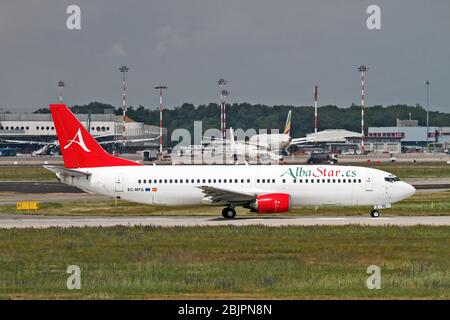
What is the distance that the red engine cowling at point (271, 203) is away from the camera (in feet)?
176

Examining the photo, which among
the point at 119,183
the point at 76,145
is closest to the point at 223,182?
the point at 119,183

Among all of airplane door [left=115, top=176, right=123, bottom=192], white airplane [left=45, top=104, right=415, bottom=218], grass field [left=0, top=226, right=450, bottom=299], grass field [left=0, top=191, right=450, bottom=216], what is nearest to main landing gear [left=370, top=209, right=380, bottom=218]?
white airplane [left=45, top=104, right=415, bottom=218]

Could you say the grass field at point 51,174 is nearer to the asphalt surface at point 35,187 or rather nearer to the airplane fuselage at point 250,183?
the asphalt surface at point 35,187

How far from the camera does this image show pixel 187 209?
211ft

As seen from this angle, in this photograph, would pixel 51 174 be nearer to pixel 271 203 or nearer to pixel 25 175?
pixel 25 175

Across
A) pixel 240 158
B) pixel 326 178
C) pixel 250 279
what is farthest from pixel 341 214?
pixel 240 158

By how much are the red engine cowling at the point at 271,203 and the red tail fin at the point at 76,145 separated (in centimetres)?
921

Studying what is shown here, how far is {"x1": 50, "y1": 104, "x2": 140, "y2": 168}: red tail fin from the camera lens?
184ft

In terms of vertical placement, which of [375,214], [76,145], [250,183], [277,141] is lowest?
[375,214]

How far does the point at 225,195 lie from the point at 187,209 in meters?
10.4

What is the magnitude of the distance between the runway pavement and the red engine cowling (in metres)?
0.67

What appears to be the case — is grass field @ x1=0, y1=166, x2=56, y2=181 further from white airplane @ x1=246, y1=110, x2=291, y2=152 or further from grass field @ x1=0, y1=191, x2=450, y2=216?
white airplane @ x1=246, y1=110, x2=291, y2=152
